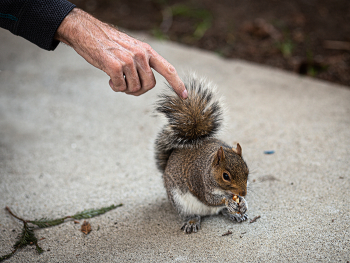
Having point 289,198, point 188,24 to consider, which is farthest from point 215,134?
point 188,24

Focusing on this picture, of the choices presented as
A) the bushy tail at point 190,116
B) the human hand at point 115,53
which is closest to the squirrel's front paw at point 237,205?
the bushy tail at point 190,116

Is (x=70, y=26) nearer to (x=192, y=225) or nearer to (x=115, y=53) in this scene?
(x=115, y=53)

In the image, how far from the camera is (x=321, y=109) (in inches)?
104

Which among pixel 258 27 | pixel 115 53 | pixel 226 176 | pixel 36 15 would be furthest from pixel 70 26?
pixel 258 27

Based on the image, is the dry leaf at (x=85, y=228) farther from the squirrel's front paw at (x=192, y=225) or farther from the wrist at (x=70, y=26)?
the wrist at (x=70, y=26)

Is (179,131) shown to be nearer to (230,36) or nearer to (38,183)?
(38,183)

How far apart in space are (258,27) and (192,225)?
2964 mm

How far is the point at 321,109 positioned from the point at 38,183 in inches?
92.2

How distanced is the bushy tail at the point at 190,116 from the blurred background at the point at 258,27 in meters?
1.94

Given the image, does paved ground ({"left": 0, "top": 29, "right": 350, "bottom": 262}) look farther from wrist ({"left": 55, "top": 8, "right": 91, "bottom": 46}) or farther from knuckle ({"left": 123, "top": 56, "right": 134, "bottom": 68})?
wrist ({"left": 55, "top": 8, "right": 91, "bottom": 46})

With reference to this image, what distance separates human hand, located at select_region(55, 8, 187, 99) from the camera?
4.29 feet

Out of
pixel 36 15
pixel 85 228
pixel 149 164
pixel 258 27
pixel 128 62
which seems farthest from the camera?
pixel 258 27

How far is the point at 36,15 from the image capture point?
4.65 feet

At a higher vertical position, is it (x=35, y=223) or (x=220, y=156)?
(x=220, y=156)
